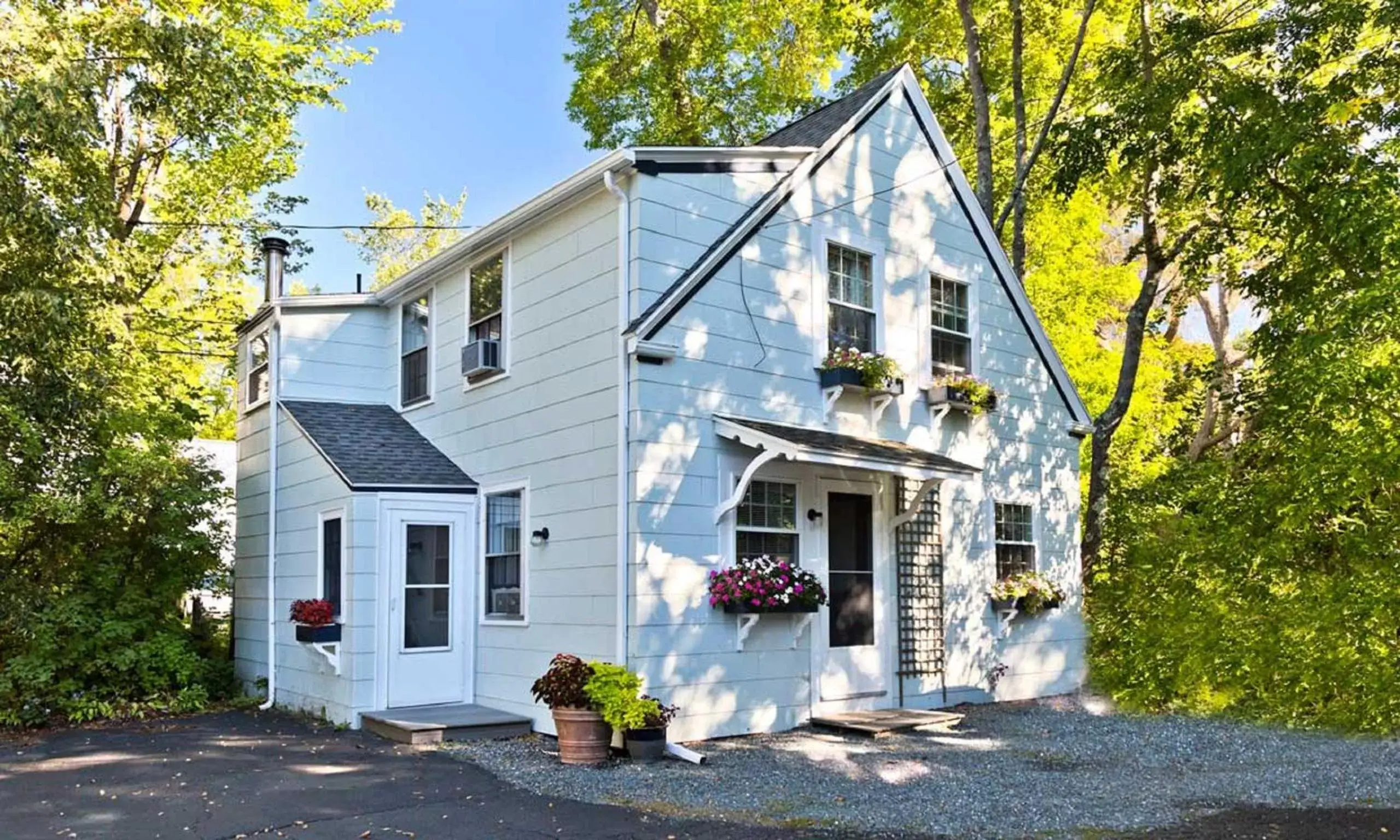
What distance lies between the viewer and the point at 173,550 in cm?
1260

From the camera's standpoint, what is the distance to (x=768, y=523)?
946cm

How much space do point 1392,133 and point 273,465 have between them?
1218 cm

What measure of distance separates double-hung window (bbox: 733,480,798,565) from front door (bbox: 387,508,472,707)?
2900 millimetres

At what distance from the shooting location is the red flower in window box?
32.4 ft

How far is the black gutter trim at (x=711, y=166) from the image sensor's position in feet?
28.9

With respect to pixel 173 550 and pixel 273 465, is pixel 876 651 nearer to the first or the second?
pixel 273 465

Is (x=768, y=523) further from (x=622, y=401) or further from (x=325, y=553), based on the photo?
(x=325, y=553)

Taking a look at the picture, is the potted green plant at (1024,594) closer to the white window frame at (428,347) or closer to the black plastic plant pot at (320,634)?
the white window frame at (428,347)

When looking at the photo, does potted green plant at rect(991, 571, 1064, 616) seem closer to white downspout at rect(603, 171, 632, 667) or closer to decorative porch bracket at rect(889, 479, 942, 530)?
decorative porch bracket at rect(889, 479, 942, 530)

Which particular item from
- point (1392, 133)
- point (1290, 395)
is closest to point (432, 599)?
point (1290, 395)

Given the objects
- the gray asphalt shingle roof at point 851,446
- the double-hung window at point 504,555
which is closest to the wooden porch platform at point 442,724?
the double-hung window at point 504,555

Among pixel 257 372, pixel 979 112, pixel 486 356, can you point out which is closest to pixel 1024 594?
pixel 486 356

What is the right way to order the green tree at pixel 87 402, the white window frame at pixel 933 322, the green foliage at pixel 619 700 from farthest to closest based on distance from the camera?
1. the white window frame at pixel 933 322
2. the green tree at pixel 87 402
3. the green foliage at pixel 619 700

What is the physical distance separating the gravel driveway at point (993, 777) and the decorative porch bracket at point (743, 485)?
6.28 ft
